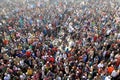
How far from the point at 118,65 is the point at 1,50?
4.44m

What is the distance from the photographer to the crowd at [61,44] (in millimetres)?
8992

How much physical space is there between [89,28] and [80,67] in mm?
3329

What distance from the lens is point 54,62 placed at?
962 centimetres

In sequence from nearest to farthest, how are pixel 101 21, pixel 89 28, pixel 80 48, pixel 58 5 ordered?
1. pixel 80 48
2. pixel 89 28
3. pixel 101 21
4. pixel 58 5

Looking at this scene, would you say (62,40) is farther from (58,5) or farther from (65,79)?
(58,5)

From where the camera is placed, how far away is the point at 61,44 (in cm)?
1087

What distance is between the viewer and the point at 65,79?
345 inches

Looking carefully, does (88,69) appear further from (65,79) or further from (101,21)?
(101,21)

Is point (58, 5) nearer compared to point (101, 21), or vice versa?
point (101, 21)

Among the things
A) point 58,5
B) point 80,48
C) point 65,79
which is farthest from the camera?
point 58,5

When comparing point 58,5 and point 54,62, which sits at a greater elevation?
point 58,5

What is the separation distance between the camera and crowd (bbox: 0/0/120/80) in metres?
8.99

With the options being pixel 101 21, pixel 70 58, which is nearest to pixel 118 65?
pixel 70 58

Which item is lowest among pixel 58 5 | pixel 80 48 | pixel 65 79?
pixel 65 79
